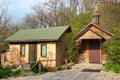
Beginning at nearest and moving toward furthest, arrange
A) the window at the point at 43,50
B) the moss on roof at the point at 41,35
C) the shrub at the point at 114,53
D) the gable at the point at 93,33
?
1. the shrub at the point at 114,53
2. the gable at the point at 93,33
3. the moss on roof at the point at 41,35
4. the window at the point at 43,50

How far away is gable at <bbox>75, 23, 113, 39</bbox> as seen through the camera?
22.6 meters

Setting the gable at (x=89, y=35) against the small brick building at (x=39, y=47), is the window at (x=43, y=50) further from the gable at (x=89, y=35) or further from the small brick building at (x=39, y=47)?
the gable at (x=89, y=35)

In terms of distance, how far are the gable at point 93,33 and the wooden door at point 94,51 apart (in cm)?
106

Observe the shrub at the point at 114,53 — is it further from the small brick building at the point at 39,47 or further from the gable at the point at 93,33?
the small brick building at the point at 39,47

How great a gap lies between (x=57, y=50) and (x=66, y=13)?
83.3ft

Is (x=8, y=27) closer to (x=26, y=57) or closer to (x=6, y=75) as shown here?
(x=26, y=57)

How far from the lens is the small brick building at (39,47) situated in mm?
24016

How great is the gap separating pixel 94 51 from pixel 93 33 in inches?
81.3

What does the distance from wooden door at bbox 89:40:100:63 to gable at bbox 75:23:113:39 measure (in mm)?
1063

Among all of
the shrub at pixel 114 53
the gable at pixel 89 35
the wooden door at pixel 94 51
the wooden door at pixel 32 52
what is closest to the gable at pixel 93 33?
the gable at pixel 89 35

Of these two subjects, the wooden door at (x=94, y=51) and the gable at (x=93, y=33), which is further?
the wooden door at (x=94, y=51)

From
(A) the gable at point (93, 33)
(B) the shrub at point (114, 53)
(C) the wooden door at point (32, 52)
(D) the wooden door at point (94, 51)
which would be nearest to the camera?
(B) the shrub at point (114, 53)

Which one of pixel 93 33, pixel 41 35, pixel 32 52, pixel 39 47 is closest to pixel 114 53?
pixel 93 33

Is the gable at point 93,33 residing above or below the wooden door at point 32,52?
above
